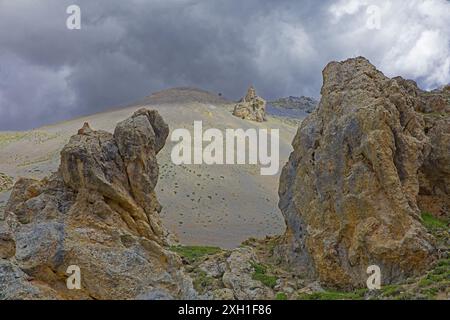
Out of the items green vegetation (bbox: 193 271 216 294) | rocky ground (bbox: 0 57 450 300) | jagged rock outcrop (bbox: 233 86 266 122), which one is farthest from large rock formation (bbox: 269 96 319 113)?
green vegetation (bbox: 193 271 216 294)

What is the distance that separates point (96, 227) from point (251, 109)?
6151cm

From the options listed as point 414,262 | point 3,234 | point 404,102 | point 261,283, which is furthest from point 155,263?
point 404,102

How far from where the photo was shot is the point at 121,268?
12945 mm

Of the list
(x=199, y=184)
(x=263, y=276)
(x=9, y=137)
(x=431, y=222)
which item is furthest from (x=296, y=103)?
(x=263, y=276)

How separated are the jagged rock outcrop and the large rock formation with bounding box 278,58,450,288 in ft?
179

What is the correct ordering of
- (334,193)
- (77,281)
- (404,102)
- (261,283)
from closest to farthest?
(77,281)
(261,283)
(334,193)
(404,102)

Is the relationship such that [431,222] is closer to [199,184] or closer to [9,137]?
[199,184]

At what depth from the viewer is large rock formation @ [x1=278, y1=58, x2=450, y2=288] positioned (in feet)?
46.2

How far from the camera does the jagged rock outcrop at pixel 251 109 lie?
74.3 metres

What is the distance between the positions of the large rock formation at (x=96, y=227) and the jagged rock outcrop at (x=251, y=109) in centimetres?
5152

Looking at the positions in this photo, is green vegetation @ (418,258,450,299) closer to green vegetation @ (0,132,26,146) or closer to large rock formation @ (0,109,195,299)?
large rock formation @ (0,109,195,299)

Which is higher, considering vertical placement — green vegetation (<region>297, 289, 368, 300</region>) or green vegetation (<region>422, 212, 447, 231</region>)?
green vegetation (<region>422, 212, 447, 231</region>)
